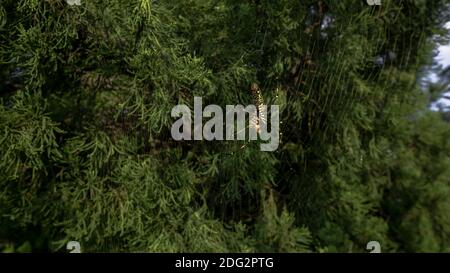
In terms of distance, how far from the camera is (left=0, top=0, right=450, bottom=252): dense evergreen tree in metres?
4.34

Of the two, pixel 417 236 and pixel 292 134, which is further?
pixel 417 236

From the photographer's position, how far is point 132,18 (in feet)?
14.0

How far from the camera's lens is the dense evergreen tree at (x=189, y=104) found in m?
4.34

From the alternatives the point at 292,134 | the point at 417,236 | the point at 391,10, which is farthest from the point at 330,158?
the point at 417,236

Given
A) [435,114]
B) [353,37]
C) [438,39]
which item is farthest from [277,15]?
[435,114]

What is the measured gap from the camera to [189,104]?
4453 millimetres

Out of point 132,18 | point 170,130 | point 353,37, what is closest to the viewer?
point 132,18

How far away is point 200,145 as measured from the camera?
4738 mm

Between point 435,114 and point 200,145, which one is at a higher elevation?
point 435,114

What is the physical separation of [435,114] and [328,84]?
9.73ft

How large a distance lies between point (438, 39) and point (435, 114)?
1.93m
